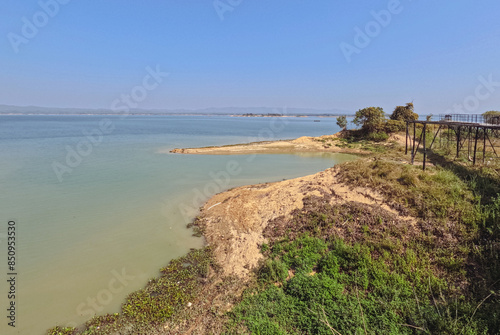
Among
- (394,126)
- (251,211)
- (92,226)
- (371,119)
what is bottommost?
(92,226)

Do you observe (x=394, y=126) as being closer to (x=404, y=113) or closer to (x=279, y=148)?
(x=404, y=113)

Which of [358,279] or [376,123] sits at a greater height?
[376,123]

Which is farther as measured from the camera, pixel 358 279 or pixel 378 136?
pixel 378 136

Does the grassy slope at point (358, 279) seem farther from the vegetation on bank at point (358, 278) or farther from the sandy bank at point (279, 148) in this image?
the sandy bank at point (279, 148)

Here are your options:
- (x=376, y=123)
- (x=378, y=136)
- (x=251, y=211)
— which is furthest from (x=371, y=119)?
(x=251, y=211)

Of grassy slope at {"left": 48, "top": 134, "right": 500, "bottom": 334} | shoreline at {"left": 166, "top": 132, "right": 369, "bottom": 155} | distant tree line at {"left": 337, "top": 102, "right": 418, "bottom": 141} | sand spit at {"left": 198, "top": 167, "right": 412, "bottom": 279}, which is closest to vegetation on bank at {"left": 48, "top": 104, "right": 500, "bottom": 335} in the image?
grassy slope at {"left": 48, "top": 134, "right": 500, "bottom": 334}

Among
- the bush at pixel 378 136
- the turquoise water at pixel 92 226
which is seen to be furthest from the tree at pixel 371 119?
the turquoise water at pixel 92 226

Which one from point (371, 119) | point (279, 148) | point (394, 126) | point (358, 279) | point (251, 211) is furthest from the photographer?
point (371, 119)
